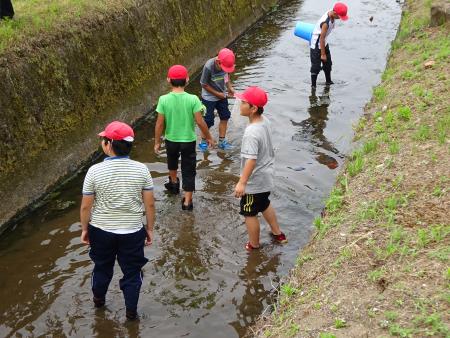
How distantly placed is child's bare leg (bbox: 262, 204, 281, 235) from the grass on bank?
4.21 m

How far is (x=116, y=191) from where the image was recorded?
4.52 metres

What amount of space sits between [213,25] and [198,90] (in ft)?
12.1

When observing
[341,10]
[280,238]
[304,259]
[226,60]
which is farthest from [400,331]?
[341,10]

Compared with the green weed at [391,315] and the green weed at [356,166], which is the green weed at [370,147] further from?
the green weed at [391,315]

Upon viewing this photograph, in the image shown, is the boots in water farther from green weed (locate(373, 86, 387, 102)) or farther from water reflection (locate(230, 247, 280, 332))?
water reflection (locate(230, 247, 280, 332))

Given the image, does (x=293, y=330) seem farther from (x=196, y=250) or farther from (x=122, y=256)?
(x=196, y=250)

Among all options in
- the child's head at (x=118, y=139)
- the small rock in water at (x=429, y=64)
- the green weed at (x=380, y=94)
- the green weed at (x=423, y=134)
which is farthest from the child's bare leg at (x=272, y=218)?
the small rock in water at (x=429, y=64)

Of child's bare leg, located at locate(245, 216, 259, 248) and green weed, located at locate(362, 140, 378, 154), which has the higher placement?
green weed, located at locate(362, 140, 378, 154)

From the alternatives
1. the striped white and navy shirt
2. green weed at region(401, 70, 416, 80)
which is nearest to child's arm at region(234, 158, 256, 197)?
the striped white and navy shirt

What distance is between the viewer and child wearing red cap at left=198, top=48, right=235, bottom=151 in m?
7.51

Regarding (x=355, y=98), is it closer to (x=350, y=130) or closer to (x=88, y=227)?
(x=350, y=130)

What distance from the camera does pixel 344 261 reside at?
15.4ft

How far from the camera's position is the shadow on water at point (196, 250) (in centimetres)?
503

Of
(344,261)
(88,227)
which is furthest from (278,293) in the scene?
(88,227)
